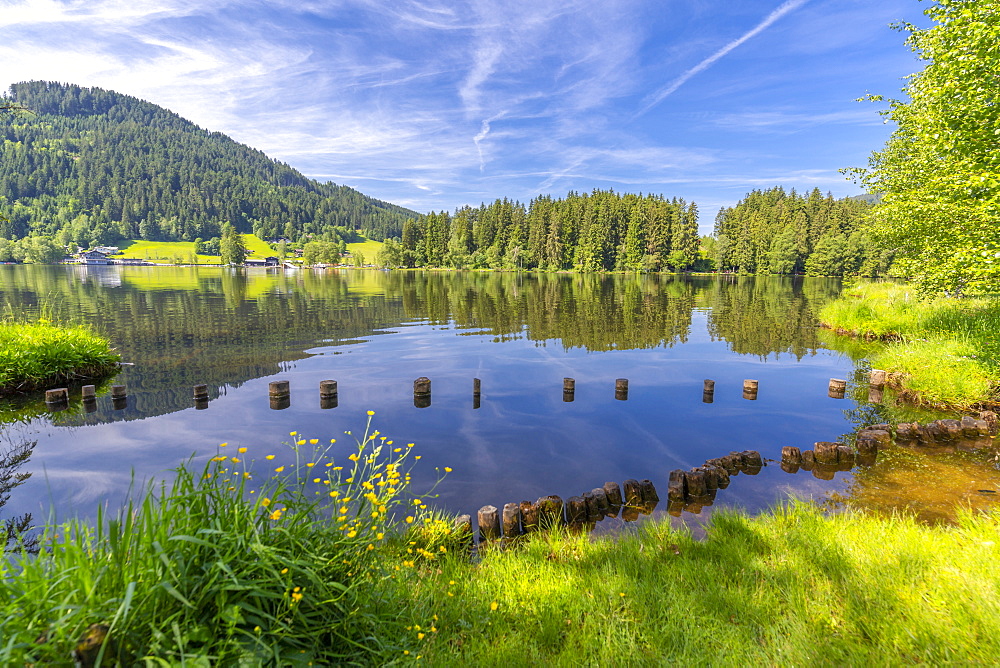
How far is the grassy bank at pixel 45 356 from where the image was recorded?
16984 millimetres

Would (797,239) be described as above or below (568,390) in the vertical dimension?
above

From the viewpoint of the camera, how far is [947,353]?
17703mm

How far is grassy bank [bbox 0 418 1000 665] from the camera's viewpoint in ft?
12.0

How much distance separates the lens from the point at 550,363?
2431 centimetres

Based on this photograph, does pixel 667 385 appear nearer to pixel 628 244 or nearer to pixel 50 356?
pixel 50 356

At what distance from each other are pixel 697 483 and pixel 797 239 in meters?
154

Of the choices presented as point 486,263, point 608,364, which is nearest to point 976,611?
point 608,364

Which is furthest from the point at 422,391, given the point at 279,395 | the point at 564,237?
the point at 564,237

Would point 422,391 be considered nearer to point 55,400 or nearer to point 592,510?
point 592,510

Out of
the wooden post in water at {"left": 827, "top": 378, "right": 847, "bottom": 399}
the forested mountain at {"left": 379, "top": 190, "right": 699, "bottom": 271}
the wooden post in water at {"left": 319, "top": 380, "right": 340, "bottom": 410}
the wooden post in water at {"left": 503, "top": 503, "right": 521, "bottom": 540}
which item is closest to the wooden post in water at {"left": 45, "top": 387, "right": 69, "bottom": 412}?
the wooden post in water at {"left": 319, "top": 380, "right": 340, "bottom": 410}

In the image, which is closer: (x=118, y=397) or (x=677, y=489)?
(x=677, y=489)

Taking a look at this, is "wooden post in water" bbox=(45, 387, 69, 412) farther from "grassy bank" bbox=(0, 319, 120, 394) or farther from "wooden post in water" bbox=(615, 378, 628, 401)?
"wooden post in water" bbox=(615, 378, 628, 401)

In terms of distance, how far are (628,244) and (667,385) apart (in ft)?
454

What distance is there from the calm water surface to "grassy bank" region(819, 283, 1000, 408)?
195 centimetres
